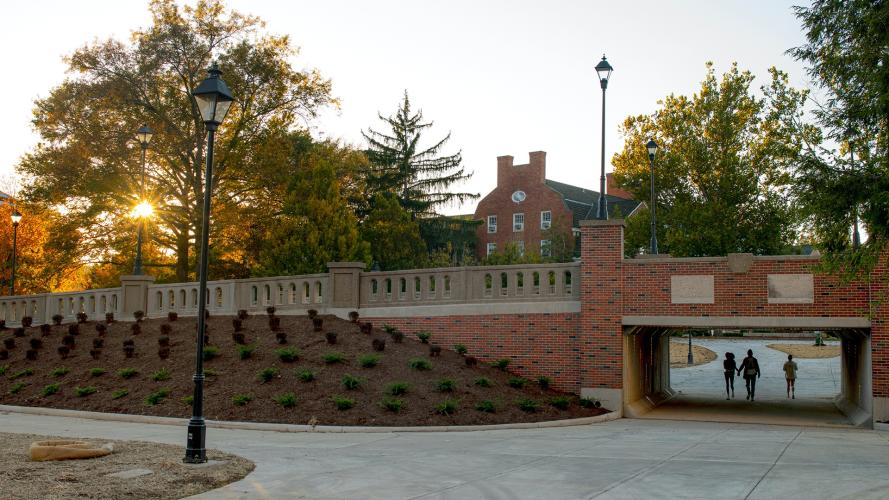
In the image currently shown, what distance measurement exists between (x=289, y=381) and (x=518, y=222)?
48797 millimetres

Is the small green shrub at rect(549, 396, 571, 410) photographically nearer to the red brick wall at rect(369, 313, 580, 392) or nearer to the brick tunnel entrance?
the red brick wall at rect(369, 313, 580, 392)

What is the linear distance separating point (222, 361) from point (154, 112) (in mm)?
18905

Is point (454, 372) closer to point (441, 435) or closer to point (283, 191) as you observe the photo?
point (441, 435)

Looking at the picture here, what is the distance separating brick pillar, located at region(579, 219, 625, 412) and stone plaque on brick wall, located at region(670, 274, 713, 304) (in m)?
1.29

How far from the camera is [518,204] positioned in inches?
2616

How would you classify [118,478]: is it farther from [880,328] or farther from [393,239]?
[393,239]

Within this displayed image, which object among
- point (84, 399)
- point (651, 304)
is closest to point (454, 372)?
point (651, 304)

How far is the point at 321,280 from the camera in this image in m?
24.0

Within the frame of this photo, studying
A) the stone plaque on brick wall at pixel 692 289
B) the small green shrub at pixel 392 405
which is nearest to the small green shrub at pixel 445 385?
the small green shrub at pixel 392 405

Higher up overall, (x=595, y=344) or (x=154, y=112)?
(x=154, y=112)

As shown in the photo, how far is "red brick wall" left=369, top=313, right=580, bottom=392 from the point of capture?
827 inches

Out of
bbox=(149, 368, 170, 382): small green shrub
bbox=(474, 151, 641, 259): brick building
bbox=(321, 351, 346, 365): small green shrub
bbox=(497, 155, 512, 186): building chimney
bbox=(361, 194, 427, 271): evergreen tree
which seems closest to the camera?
bbox=(321, 351, 346, 365): small green shrub

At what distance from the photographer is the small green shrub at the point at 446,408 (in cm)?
1755

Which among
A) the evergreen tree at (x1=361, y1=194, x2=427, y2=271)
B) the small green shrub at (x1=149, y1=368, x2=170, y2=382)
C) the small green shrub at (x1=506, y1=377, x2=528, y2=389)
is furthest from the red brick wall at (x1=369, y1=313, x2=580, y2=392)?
the evergreen tree at (x1=361, y1=194, x2=427, y2=271)
